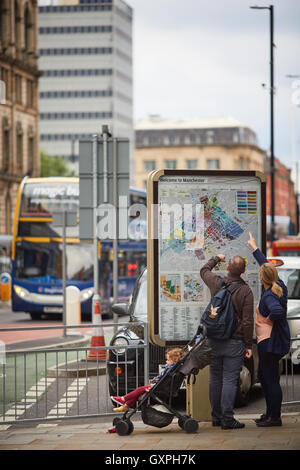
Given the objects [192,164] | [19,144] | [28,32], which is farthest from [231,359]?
[192,164]

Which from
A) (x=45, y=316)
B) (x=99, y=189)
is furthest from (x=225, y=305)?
(x=45, y=316)

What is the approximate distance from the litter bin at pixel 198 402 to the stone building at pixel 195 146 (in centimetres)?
13986

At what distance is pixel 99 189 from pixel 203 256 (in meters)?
6.40

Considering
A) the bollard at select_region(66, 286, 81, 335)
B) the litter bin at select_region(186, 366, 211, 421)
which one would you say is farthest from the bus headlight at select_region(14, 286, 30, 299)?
the litter bin at select_region(186, 366, 211, 421)

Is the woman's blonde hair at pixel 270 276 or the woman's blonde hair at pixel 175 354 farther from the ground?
the woman's blonde hair at pixel 270 276

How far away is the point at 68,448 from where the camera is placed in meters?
8.27

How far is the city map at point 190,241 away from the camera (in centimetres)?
1082

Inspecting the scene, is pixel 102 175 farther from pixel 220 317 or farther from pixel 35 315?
pixel 35 315

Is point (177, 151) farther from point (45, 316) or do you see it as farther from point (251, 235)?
point (251, 235)

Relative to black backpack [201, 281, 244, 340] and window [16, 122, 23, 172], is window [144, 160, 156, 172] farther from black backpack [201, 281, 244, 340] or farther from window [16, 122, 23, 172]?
black backpack [201, 281, 244, 340]

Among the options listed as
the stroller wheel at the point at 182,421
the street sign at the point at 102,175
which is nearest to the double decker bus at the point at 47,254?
the street sign at the point at 102,175

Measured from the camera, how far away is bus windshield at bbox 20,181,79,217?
97.5 ft

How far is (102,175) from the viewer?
1703 centimetres

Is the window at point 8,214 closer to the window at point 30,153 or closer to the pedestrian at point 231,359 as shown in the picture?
the window at point 30,153
